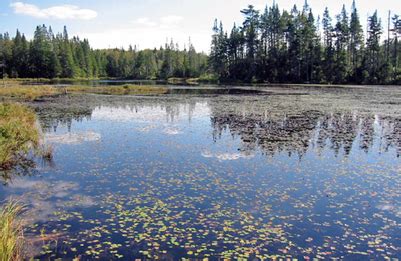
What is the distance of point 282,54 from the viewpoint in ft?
304

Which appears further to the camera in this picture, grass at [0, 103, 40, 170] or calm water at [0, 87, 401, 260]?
grass at [0, 103, 40, 170]

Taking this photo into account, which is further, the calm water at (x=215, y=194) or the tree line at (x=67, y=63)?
the tree line at (x=67, y=63)

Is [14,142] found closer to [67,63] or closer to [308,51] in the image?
[308,51]

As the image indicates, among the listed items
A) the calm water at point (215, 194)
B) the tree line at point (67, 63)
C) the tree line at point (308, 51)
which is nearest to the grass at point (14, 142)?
the calm water at point (215, 194)

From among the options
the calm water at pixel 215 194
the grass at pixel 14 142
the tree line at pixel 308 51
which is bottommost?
the calm water at pixel 215 194

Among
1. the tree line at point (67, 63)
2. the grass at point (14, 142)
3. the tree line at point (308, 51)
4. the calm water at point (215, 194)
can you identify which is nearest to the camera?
the calm water at point (215, 194)

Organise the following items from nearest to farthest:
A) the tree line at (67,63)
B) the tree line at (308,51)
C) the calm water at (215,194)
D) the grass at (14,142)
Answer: the calm water at (215,194), the grass at (14,142), the tree line at (308,51), the tree line at (67,63)

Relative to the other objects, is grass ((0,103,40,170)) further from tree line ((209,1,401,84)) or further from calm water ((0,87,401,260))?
tree line ((209,1,401,84))

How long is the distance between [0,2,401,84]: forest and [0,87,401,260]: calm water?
66.7 metres

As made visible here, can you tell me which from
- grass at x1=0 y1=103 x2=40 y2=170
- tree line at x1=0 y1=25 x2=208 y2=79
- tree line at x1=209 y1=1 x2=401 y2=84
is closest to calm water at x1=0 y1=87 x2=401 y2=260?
grass at x1=0 y1=103 x2=40 y2=170

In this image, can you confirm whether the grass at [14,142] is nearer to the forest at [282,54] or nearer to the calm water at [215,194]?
the calm water at [215,194]

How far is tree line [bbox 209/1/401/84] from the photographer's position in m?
82.8

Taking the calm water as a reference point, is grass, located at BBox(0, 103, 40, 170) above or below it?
above

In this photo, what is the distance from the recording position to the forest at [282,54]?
83.6m
